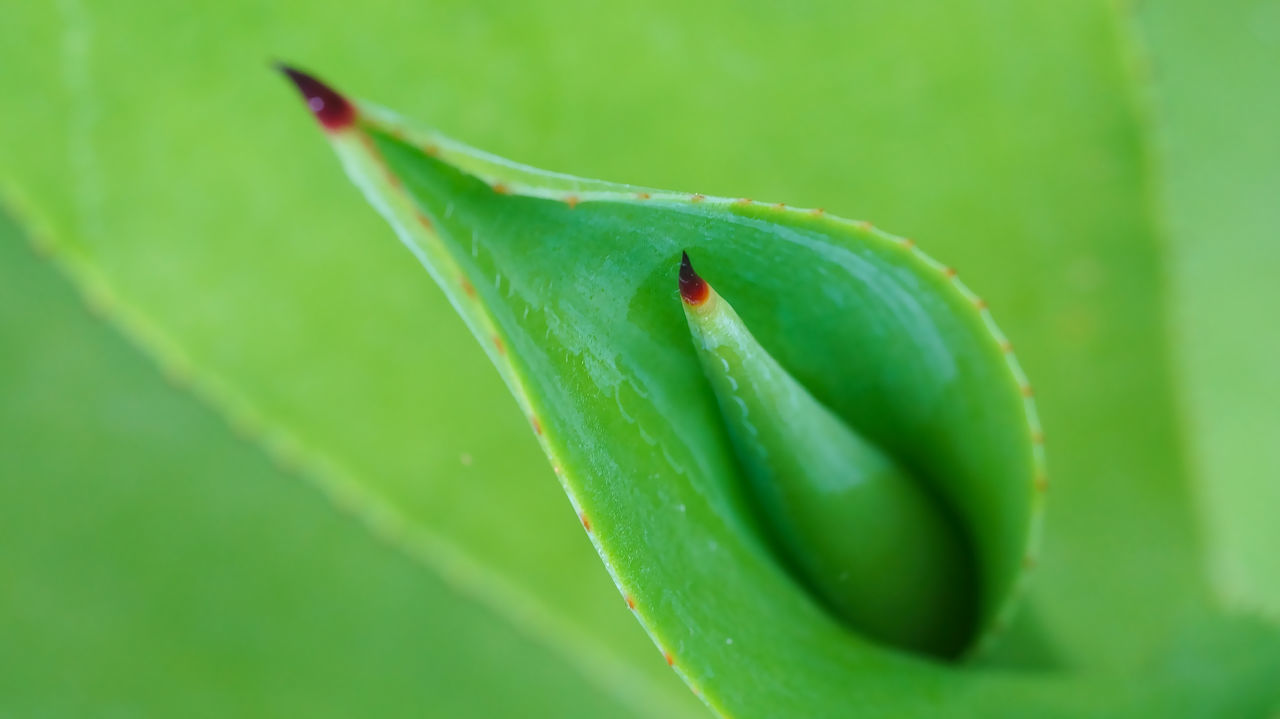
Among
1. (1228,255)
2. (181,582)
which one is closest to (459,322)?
(181,582)

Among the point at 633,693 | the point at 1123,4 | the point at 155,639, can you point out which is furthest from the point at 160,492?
the point at 1123,4

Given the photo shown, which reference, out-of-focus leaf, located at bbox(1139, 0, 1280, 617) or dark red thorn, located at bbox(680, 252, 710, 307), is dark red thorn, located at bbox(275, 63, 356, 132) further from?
out-of-focus leaf, located at bbox(1139, 0, 1280, 617)

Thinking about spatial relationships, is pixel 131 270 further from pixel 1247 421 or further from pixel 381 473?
pixel 1247 421

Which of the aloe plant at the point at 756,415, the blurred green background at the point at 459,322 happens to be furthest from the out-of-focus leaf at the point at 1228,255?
the aloe plant at the point at 756,415

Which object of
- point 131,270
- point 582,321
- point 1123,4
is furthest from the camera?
point 131,270

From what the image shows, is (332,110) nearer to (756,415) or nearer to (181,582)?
(756,415)
